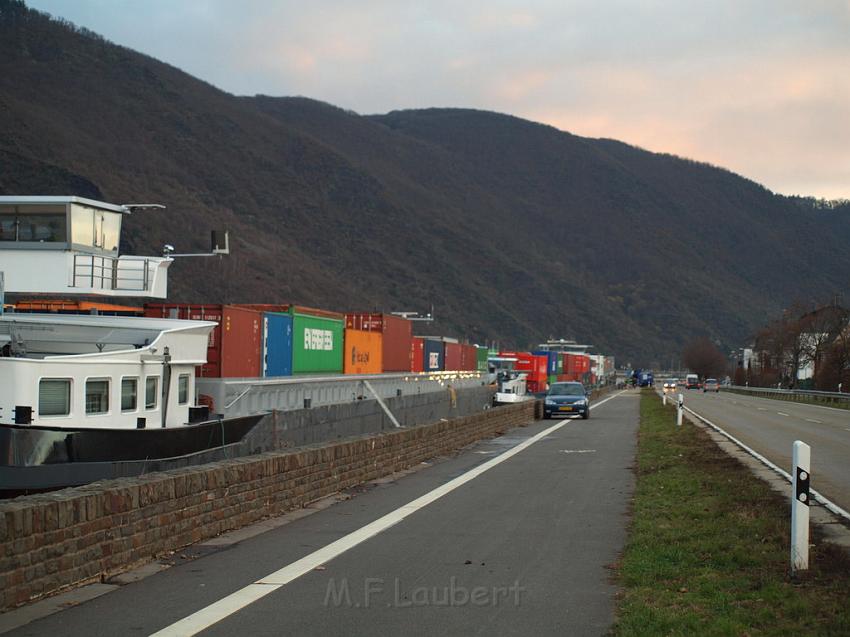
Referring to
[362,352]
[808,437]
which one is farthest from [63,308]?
[808,437]

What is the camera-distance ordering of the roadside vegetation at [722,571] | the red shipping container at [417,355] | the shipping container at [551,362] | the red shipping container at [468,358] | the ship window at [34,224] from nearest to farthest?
1. the roadside vegetation at [722,571]
2. the ship window at [34,224]
3. the red shipping container at [417,355]
4. the red shipping container at [468,358]
5. the shipping container at [551,362]

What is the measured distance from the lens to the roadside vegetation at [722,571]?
7320 mm

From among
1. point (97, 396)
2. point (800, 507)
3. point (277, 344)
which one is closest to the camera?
point (800, 507)

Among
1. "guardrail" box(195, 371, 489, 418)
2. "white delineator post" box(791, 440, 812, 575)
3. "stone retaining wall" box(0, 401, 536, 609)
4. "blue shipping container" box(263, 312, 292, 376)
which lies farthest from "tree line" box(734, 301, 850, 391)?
"white delineator post" box(791, 440, 812, 575)

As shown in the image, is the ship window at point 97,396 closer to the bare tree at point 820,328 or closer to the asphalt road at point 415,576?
the asphalt road at point 415,576

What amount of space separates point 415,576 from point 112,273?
1627cm

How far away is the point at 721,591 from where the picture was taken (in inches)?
329

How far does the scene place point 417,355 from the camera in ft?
157

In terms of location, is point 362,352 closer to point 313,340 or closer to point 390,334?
point 390,334

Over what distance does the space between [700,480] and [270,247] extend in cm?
14543

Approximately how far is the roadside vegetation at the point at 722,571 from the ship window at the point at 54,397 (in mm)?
8567

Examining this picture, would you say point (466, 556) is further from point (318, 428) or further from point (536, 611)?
point (318, 428)

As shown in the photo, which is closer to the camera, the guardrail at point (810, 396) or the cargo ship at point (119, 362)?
the cargo ship at point (119, 362)

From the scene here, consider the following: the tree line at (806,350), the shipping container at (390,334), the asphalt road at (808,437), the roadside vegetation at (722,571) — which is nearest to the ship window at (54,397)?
the roadside vegetation at (722,571)
